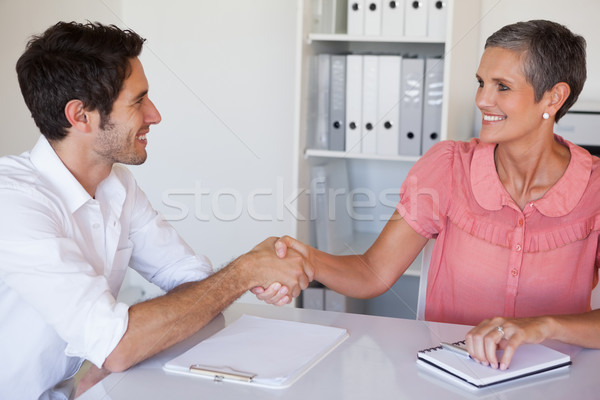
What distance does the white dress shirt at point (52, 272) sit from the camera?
3.83ft

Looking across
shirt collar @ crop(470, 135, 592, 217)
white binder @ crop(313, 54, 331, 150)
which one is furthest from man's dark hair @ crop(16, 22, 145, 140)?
white binder @ crop(313, 54, 331, 150)

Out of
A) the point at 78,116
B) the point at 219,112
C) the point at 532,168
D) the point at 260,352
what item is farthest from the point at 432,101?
the point at 260,352

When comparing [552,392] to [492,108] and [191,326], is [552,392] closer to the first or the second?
[191,326]

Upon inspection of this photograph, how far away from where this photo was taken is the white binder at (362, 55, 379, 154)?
2.51 m

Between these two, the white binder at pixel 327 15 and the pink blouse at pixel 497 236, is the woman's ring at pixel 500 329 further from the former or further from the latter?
the white binder at pixel 327 15

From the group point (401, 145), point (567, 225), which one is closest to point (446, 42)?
point (401, 145)

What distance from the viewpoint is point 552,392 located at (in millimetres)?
1063

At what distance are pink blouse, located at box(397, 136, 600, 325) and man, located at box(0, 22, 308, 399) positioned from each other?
1.16ft

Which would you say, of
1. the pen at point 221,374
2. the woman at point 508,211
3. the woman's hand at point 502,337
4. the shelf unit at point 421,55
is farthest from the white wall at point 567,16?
the pen at point 221,374

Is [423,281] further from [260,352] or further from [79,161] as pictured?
[79,161]

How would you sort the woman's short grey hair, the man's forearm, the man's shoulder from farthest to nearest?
the woman's short grey hair
the man's shoulder
the man's forearm

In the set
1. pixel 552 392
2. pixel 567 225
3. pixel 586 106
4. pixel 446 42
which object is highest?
pixel 446 42

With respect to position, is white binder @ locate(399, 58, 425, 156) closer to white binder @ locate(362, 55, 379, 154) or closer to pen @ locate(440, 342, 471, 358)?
white binder @ locate(362, 55, 379, 154)

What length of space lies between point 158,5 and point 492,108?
6.37 ft
